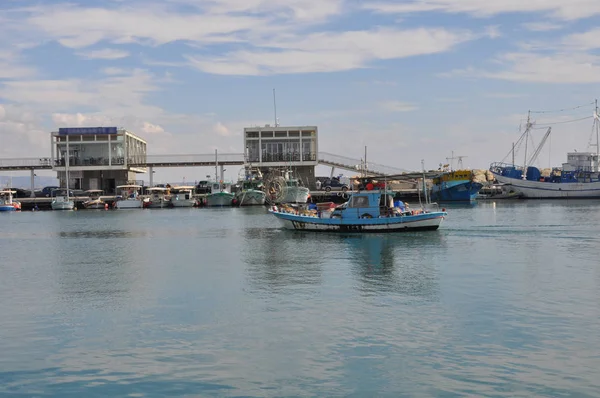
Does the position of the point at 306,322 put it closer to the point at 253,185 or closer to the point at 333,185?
the point at 253,185

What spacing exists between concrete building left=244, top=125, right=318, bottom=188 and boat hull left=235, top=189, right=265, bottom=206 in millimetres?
10020

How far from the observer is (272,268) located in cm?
3155

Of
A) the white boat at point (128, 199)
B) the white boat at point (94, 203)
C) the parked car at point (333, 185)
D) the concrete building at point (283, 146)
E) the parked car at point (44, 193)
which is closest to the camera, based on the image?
the white boat at point (128, 199)

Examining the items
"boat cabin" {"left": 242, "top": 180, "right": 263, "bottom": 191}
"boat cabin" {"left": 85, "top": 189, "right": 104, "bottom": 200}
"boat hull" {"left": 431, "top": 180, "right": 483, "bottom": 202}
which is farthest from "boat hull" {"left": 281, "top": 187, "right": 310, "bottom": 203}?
"boat cabin" {"left": 85, "top": 189, "right": 104, "bottom": 200}

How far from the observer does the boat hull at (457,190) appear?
10150 centimetres

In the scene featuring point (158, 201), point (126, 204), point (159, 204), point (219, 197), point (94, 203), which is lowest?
point (159, 204)

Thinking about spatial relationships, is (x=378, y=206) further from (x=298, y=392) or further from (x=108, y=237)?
(x=298, y=392)

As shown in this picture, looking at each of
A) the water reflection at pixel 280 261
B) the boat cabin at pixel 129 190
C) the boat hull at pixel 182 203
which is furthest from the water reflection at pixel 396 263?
the boat cabin at pixel 129 190

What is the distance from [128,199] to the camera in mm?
103625

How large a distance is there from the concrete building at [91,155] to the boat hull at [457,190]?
50.9 meters

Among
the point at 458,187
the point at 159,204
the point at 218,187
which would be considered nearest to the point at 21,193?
the point at 159,204

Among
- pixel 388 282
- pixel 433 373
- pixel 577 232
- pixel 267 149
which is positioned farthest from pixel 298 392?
pixel 267 149

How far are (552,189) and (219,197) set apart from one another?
5677 cm

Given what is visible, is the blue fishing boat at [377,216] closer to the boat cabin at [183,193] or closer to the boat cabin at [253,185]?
the boat cabin at [253,185]
